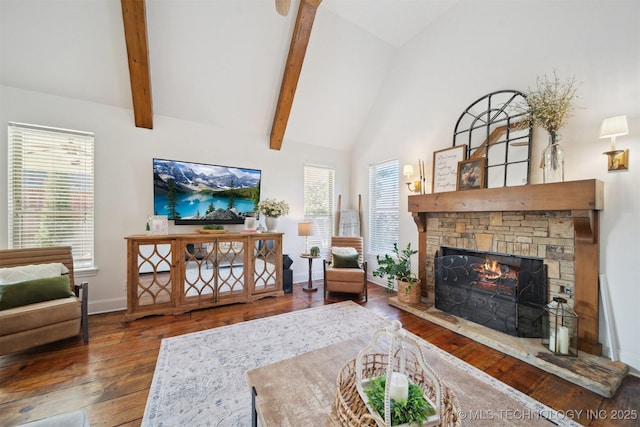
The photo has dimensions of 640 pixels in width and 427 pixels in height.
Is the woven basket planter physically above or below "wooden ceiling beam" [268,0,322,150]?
below

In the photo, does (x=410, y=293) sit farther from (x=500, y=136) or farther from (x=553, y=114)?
(x=553, y=114)

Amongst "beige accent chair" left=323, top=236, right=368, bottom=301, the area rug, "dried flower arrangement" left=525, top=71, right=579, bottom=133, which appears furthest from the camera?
"beige accent chair" left=323, top=236, right=368, bottom=301

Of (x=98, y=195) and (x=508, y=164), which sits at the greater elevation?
(x=508, y=164)

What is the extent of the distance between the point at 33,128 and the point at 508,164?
573 centimetres

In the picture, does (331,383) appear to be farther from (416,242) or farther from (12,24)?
(12,24)

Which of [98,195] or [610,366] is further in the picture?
[98,195]

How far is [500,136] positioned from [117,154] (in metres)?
5.02

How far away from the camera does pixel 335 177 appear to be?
525 centimetres

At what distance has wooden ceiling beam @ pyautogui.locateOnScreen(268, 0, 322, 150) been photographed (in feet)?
10.5

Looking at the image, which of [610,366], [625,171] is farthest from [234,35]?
[610,366]

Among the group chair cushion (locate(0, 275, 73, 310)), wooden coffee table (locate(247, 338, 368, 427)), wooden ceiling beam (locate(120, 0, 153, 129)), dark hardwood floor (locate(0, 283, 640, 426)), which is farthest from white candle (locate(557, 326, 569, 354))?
wooden ceiling beam (locate(120, 0, 153, 129))

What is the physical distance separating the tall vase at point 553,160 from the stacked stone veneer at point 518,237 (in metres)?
0.37

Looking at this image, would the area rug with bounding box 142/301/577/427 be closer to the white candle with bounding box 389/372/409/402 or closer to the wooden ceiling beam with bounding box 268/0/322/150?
the white candle with bounding box 389/372/409/402

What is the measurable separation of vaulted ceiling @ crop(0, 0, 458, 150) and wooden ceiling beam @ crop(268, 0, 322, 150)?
158 millimetres
